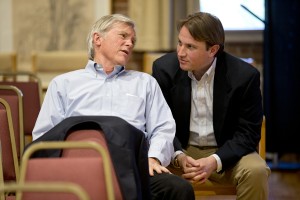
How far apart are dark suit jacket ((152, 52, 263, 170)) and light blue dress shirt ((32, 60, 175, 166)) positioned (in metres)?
0.21

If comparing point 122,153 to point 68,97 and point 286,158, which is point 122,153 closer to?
point 68,97

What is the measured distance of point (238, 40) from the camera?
5.47 metres

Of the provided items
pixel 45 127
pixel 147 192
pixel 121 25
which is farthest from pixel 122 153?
pixel 121 25

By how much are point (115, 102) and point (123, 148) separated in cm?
59

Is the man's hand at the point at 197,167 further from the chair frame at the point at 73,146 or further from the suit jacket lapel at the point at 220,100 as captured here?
the chair frame at the point at 73,146

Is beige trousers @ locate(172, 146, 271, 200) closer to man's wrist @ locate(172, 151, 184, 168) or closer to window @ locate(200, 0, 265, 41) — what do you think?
man's wrist @ locate(172, 151, 184, 168)

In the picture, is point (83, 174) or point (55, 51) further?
point (55, 51)

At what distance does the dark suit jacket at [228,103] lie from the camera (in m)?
2.83

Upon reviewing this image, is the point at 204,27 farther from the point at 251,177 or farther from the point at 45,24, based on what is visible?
the point at 45,24

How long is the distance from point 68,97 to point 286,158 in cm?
304

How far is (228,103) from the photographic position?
2838mm

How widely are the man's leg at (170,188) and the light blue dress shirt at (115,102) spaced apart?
160 millimetres

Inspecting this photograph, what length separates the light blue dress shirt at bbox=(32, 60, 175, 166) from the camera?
2572mm

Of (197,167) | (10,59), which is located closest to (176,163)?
(197,167)
